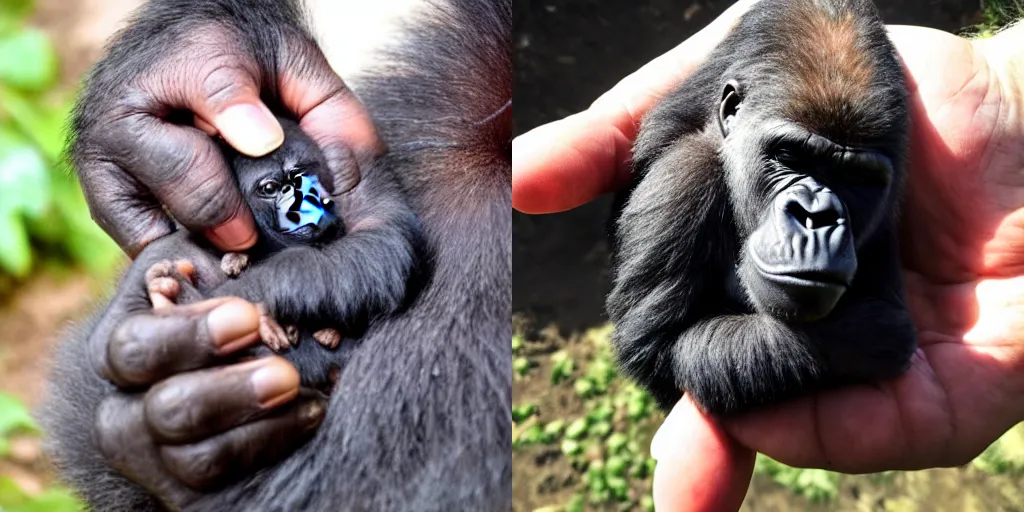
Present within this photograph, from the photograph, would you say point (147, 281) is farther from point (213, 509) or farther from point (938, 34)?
point (938, 34)

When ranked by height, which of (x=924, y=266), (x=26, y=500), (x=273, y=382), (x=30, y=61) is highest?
(x=30, y=61)

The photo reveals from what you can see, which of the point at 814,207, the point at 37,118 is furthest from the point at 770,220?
the point at 37,118

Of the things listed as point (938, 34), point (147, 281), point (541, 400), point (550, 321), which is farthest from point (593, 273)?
point (147, 281)

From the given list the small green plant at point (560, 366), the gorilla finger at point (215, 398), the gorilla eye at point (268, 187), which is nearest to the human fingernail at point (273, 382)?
the gorilla finger at point (215, 398)

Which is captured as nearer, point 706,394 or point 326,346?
point 326,346

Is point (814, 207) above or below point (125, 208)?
below

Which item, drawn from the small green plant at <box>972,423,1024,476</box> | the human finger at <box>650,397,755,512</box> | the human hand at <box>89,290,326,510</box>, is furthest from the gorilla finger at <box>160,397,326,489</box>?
the small green plant at <box>972,423,1024,476</box>

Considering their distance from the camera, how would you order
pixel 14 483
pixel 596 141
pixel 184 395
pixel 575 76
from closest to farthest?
pixel 184 395 < pixel 596 141 < pixel 575 76 < pixel 14 483

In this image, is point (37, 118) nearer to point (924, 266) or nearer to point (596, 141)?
point (596, 141)
